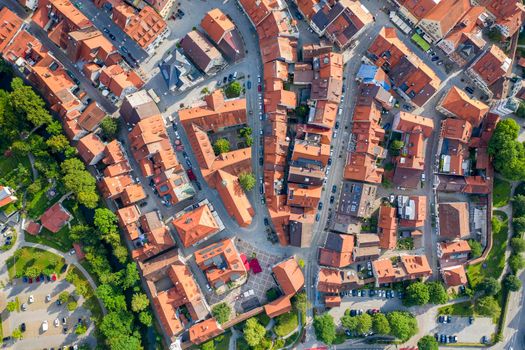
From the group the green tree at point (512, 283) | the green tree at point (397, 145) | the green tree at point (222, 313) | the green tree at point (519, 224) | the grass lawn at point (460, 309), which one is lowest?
the grass lawn at point (460, 309)

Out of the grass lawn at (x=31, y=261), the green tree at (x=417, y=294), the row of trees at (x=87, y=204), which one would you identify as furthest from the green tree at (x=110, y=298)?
the green tree at (x=417, y=294)

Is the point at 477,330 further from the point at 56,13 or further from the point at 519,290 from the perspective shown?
the point at 56,13

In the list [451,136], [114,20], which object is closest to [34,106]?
[114,20]

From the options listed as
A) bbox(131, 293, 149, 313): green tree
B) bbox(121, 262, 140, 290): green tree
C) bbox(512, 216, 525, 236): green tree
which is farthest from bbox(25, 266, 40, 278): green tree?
bbox(512, 216, 525, 236): green tree

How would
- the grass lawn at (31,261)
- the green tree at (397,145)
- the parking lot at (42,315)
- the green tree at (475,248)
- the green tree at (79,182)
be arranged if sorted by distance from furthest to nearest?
the grass lawn at (31,261) < the parking lot at (42,315) < the green tree at (475,248) < the green tree at (397,145) < the green tree at (79,182)

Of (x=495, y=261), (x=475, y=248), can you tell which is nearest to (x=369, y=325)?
(x=475, y=248)

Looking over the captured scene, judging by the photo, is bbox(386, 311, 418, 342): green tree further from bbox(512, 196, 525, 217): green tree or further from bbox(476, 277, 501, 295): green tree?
bbox(512, 196, 525, 217): green tree

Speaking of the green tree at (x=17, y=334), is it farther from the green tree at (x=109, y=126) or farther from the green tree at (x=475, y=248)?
the green tree at (x=475, y=248)

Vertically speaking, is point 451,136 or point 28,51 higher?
point 28,51
